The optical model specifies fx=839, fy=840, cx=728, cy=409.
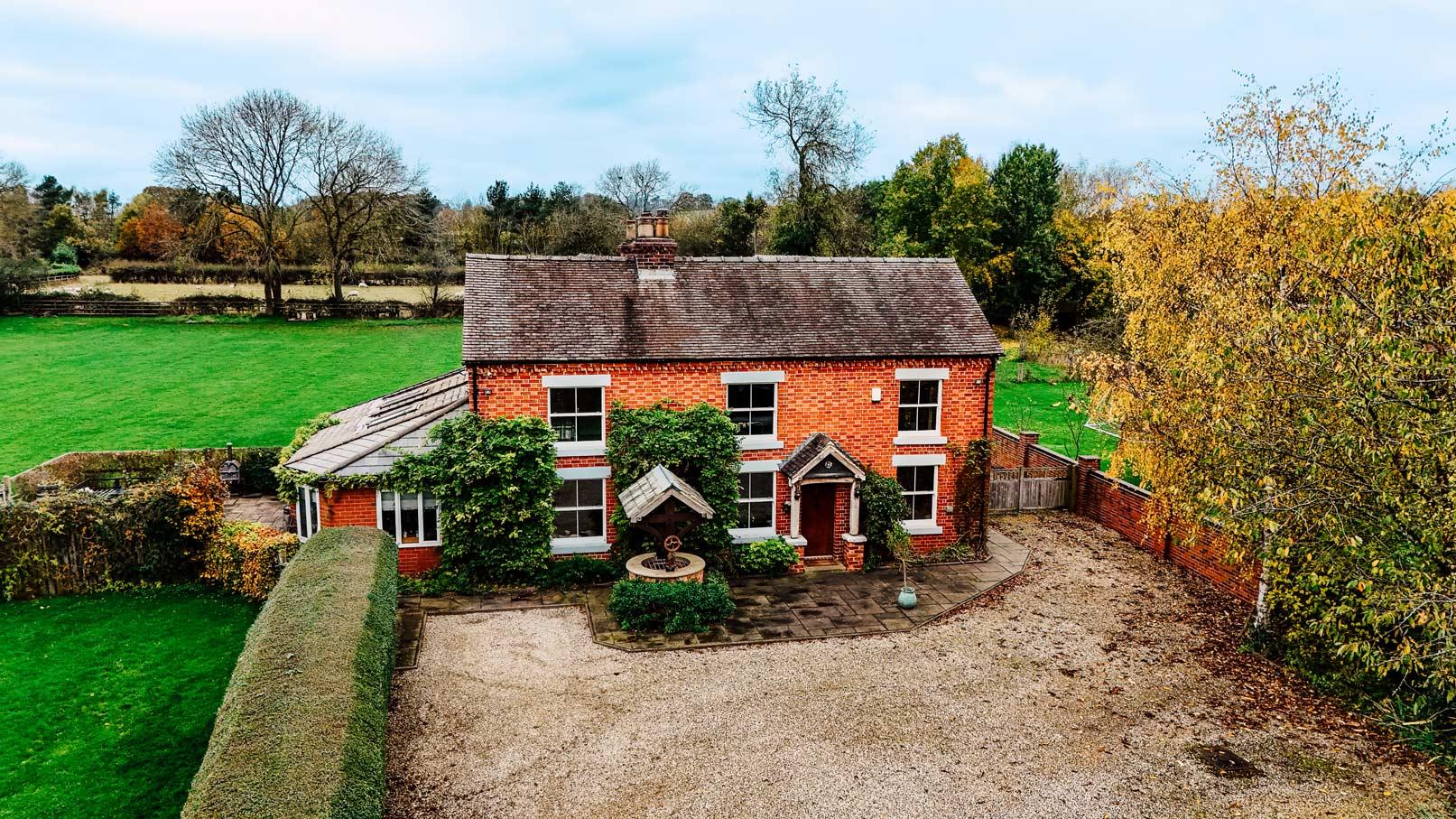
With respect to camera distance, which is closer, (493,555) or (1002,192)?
(493,555)

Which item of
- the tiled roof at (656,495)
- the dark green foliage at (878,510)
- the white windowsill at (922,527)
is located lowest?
the white windowsill at (922,527)

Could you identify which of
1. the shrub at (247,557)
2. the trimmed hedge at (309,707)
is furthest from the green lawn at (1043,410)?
the shrub at (247,557)

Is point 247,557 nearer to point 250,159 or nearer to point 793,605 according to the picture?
point 793,605

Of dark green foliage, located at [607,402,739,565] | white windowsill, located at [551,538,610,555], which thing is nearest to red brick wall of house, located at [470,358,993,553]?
white windowsill, located at [551,538,610,555]

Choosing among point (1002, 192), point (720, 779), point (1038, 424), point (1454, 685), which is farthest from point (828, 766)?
point (1002, 192)

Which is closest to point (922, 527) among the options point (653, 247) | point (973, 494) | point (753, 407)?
point (973, 494)

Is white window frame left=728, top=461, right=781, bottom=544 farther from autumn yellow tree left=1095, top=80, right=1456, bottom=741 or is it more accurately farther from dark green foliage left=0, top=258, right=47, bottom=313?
dark green foliage left=0, top=258, right=47, bottom=313

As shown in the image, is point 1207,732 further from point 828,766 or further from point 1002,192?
point 1002,192

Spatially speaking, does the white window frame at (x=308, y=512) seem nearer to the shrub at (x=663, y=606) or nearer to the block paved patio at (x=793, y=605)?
the block paved patio at (x=793, y=605)
